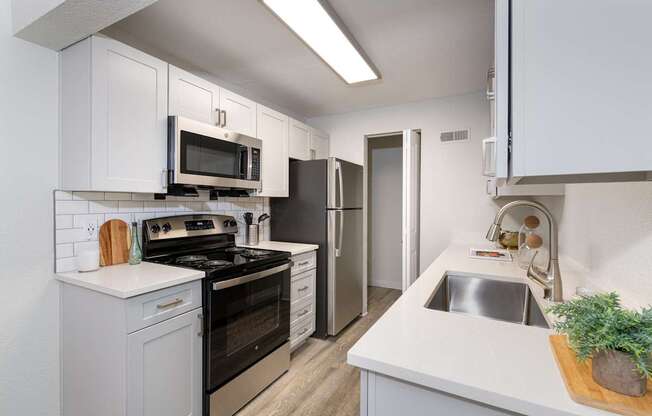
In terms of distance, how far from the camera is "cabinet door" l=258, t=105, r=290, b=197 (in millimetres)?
2695

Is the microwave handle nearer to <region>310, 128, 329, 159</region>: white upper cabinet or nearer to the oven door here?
the oven door

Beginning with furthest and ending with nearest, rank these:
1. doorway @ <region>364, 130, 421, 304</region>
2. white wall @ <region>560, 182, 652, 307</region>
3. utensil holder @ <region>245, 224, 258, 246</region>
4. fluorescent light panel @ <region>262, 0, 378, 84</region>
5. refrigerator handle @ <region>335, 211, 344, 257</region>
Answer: doorway @ <region>364, 130, 421, 304</region> → refrigerator handle @ <region>335, 211, 344, 257</region> → utensil holder @ <region>245, 224, 258, 246</region> → fluorescent light panel @ <region>262, 0, 378, 84</region> → white wall @ <region>560, 182, 652, 307</region>

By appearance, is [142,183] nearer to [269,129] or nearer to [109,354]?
[109,354]

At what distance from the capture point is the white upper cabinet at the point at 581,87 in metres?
0.58

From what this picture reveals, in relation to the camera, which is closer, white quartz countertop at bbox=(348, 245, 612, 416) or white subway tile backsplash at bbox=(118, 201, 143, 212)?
white quartz countertop at bbox=(348, 245, 612, 416)

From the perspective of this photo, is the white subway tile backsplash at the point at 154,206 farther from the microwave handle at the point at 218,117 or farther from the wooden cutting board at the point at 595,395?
the wooden cutting board at the point at 595,395

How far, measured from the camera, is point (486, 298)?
1715 millimetres

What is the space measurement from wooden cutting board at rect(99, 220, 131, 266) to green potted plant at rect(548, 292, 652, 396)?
2182mm

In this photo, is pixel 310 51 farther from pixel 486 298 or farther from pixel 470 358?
pixel 470 358

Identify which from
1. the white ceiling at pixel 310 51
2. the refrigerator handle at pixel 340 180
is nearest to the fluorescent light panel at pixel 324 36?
the white ceiling at pixel 310 51

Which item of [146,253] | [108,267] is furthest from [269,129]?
[108,267]

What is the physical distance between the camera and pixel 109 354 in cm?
143

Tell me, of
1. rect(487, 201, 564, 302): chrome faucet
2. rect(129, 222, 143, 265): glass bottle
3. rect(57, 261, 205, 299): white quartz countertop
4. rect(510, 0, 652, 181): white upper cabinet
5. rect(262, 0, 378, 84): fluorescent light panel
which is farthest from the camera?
rect(129, 222, 143, 265): glass bottle

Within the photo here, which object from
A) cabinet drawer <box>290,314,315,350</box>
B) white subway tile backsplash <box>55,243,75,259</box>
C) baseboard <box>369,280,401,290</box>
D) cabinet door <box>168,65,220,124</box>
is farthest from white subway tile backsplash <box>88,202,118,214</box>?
baseboard <box>369,280,401,290</box>
